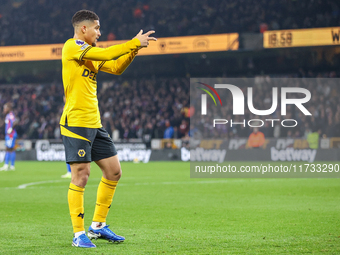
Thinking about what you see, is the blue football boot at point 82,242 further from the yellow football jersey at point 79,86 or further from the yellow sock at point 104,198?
the yellow football jersey at point 79,86

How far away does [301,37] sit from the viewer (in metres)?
23.1

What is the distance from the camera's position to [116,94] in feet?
99.1

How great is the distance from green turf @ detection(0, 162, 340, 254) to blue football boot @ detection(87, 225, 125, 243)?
9 centimetres

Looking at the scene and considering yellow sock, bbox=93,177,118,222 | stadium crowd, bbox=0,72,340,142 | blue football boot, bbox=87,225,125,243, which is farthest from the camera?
stadium crowd, bbox=0,72,340,142

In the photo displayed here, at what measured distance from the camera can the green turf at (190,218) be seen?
438 centimetres

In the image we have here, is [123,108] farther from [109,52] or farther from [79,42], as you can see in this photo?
[109,52]

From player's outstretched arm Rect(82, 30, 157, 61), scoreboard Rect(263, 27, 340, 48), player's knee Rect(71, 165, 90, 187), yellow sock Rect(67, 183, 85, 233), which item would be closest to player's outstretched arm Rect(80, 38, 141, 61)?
player's outstretched arm Rect(82, 30, 157, 61)

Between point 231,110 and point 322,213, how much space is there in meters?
Answer: 17.6

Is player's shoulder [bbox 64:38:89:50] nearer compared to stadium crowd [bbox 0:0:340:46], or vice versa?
player's shoulder [bbox 64:38:89:50]

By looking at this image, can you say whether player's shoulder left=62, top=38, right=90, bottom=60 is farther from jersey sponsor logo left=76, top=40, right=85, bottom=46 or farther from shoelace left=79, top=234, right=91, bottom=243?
shoelace left=79, top=234, right=91, bottom=243

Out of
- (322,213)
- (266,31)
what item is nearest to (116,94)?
(266,31)

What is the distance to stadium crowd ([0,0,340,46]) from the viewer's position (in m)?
25.1

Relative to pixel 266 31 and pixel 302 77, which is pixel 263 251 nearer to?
pixel 266 31

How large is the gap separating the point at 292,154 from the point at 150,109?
1075 centimetres
